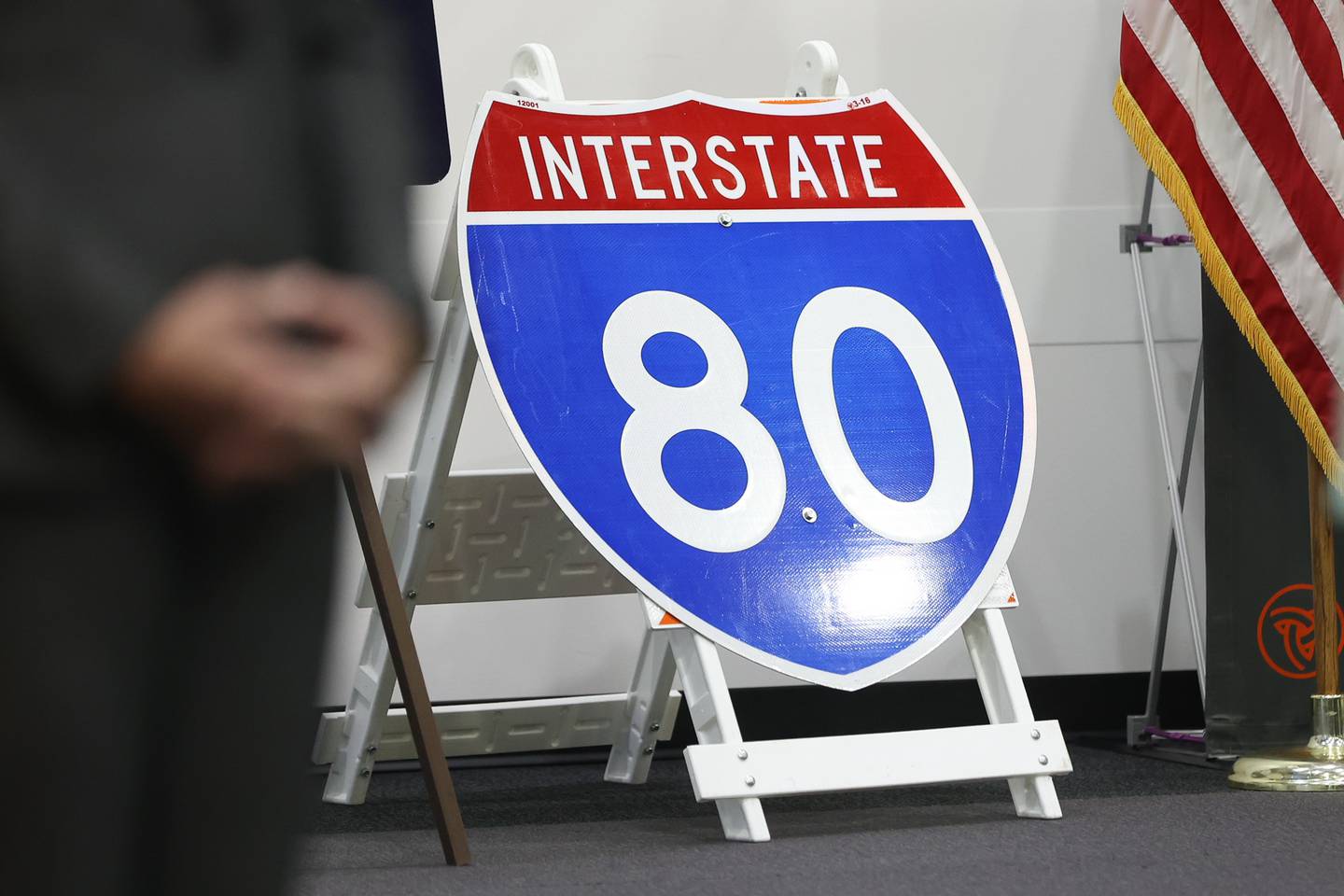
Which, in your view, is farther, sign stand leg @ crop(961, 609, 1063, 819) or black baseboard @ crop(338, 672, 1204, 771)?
black baseboard @ crop(338, 672, 1204, 771)

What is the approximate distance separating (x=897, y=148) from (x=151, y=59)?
5.34ft

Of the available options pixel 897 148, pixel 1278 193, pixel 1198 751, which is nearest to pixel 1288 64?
pixel 1278 193

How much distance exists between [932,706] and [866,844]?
1.07 meters

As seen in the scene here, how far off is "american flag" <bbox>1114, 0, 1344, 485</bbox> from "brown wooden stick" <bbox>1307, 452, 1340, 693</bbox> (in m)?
0.04

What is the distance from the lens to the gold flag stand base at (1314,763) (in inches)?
81.9

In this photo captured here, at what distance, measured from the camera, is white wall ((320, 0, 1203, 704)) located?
107 inches

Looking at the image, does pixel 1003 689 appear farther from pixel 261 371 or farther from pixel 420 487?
pixel 261 371

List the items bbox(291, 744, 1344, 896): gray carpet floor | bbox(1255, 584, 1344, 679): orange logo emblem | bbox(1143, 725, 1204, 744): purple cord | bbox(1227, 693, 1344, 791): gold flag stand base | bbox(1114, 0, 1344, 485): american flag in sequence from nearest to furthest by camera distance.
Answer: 1. bbox(291, 744, 1344, 896): gray carpet floor
2. bbox(1227, 693, 1344, 791): gold flag stand base
3. bbox(1114, 0, 1344, 485): american flag
4. bbox(1255, 584, 1344, 679): orange logo emblem
5. bbox(1143, 725, 1204, 744): purple cord

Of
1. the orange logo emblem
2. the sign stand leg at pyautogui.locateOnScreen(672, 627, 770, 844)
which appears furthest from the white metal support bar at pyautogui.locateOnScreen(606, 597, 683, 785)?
the orange logo emblem

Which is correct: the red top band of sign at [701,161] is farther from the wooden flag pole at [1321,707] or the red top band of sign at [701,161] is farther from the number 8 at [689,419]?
the wooden flag pole at [1321,707]

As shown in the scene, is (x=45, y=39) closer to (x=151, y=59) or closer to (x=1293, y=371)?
(x=151, y=59)

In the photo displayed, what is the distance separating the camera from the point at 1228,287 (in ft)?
7.40

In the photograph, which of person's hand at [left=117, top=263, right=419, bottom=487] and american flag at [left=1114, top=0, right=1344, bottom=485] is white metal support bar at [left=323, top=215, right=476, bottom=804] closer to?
american flag at [left=1114, top=0, right=1344, bottom=485]

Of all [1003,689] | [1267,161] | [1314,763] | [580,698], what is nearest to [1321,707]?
[1314,763]
